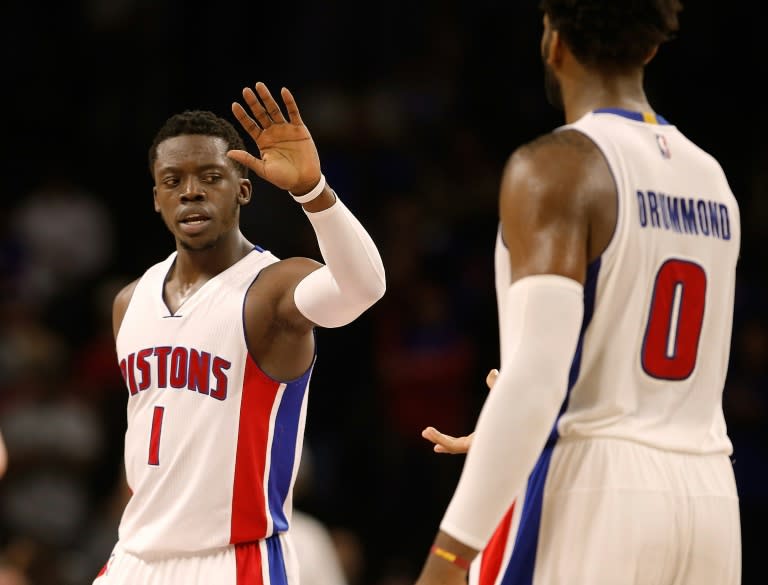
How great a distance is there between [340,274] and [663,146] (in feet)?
4.57

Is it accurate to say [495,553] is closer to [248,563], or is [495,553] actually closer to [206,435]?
[248,563]

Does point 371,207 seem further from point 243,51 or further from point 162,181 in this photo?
point 162,181

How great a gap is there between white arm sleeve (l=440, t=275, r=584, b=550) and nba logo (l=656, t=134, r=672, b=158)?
0.50 m

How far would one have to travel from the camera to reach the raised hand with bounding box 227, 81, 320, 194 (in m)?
4.42

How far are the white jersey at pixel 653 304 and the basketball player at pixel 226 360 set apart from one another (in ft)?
4.16

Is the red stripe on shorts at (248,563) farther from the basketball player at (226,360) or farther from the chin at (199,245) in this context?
the chin at (199,245)

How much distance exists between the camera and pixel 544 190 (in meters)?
3.16

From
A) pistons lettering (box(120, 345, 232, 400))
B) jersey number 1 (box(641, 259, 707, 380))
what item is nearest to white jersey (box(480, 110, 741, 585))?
jersey number 1 (box(641, 259, 707, 380))

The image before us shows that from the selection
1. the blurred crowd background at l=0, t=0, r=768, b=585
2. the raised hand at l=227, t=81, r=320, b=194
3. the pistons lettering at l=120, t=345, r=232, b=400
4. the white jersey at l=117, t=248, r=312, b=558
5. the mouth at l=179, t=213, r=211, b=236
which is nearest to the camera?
the raised hand at l=227, t=81, r=320, b=194

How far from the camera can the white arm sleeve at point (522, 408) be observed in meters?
3.07

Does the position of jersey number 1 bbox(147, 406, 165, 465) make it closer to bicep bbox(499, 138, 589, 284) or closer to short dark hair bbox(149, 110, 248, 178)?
short dark hair bbox(149, 110, 248, 178)

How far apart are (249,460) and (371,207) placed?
257 inches

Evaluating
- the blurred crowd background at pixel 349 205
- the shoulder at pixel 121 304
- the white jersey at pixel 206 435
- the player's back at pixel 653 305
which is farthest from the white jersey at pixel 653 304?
the blurred crowd background at pixel 349 205

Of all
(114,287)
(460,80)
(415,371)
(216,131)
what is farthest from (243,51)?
(216,131)
